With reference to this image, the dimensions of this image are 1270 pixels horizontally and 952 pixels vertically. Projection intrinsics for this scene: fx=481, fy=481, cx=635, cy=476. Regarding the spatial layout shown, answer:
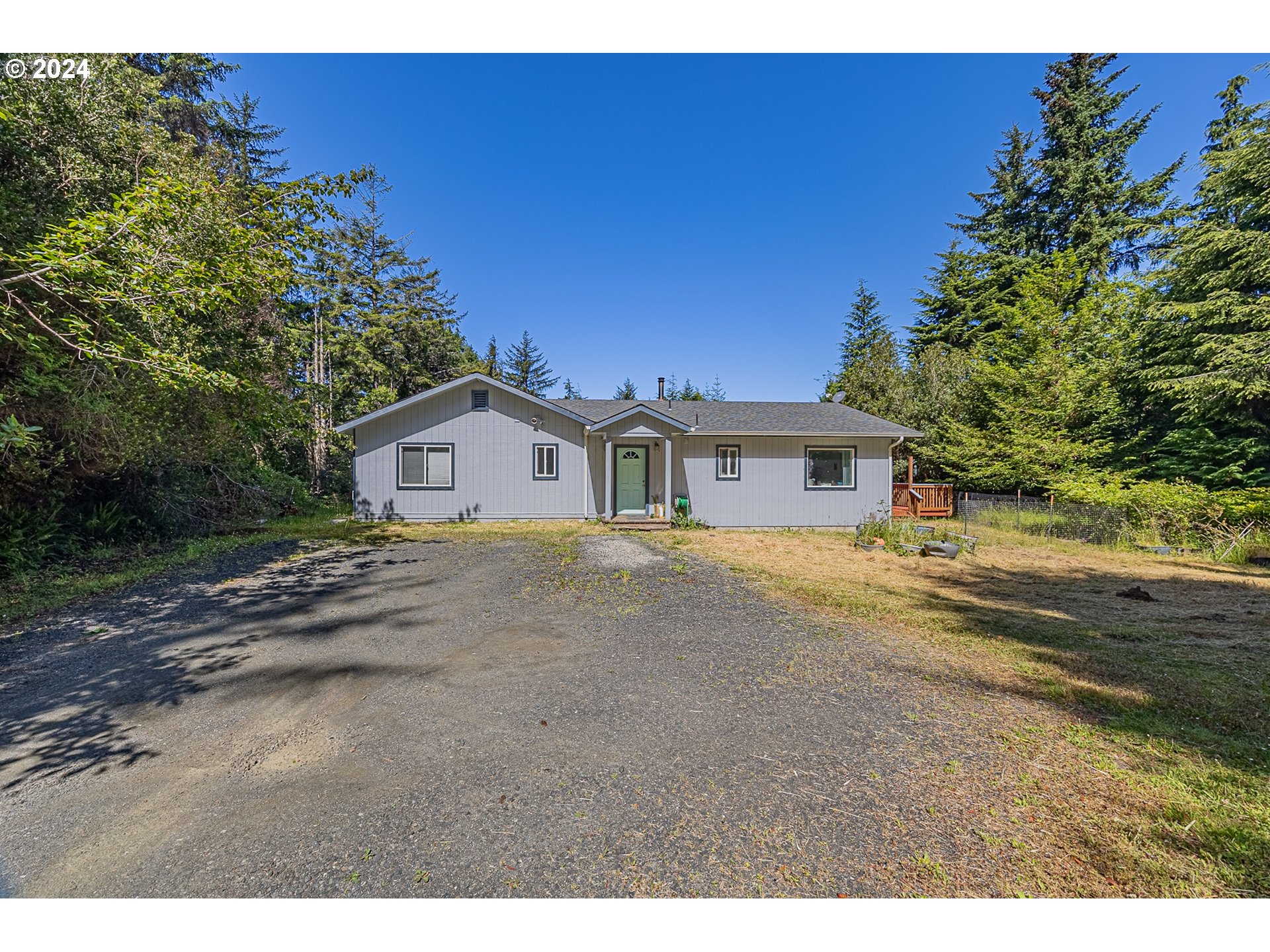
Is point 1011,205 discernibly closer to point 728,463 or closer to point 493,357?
point 728,463

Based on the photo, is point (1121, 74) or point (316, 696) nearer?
point (316, 696)

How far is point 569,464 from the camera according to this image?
45.9ft

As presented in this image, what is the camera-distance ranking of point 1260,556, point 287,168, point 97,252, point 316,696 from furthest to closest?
point 287,168
point 1260,556
point 97,252
point 316,696

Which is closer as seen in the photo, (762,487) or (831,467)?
(762,487)

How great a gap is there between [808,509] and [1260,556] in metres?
8.31

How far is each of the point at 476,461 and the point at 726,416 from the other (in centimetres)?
749

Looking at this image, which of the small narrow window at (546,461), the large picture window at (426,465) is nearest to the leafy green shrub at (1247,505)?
the small narrow window at (546,461)

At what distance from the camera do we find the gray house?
530 inches

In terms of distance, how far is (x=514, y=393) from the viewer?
1369cm

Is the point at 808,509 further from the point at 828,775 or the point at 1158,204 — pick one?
the point at 1158,204

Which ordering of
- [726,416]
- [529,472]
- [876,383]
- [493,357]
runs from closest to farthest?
[529,472]
[726,416]
[876,383]
[493,357]

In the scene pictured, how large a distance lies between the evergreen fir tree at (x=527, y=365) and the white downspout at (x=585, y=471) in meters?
30.5

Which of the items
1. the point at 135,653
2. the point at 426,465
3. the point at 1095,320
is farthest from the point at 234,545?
the point at 1095,320
